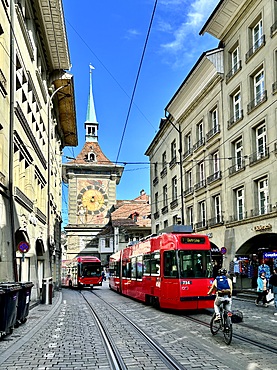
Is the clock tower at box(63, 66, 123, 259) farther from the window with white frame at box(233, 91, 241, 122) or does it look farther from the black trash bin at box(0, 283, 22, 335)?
the black trash bin at box(0, 283, 22, 335)

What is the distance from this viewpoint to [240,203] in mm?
28250

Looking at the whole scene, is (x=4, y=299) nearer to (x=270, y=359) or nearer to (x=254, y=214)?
(x=270, y=359)

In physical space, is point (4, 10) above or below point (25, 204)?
above

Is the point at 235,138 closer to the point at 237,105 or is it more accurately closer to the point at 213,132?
the point at 237,105

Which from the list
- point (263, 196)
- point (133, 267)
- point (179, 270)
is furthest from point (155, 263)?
point (263, 196)

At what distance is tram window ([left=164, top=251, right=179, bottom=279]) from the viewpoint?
57.1ft

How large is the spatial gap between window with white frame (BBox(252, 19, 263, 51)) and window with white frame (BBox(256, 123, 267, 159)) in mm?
4343

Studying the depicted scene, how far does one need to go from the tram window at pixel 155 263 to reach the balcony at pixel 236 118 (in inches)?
447

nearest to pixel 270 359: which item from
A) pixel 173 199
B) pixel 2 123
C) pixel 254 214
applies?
pixel 2 123

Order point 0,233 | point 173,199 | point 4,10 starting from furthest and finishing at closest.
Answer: point 173,199 < point 4,10 < point 0,233

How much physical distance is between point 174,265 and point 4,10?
1085cm

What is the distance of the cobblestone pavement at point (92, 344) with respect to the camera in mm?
8359

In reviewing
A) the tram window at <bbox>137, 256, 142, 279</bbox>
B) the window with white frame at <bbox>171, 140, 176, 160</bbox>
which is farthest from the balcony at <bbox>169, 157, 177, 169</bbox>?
the tram window at <bbox>137, 256, 142, 279</bbox>

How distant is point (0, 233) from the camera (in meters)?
15.8
